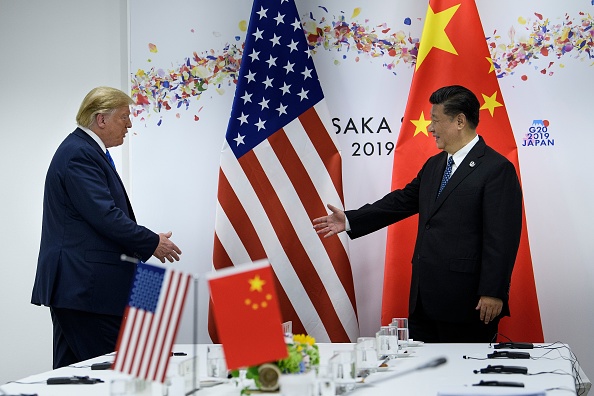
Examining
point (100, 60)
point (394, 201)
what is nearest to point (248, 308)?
point (394, 201)

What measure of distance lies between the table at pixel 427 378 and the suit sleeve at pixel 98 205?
31.1 inches

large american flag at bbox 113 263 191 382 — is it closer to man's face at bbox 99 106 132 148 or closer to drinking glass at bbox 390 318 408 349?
drinking glass at bbox 390 318 408 349

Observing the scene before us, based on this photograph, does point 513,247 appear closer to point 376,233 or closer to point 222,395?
point 376,233

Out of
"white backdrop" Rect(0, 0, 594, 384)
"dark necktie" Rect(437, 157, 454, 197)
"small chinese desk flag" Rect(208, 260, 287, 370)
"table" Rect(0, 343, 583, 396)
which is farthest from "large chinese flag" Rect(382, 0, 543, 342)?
"small chinese desk flag" Rect(208, 260, 287, 370)

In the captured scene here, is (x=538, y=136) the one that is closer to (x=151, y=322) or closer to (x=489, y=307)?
(x=489, y=307)

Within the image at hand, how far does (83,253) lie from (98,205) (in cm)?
23

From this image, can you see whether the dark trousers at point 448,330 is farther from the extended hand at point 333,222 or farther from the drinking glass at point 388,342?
the drinking glass at point 388,342

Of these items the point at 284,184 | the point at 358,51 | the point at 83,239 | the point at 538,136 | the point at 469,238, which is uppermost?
the point at 358,51

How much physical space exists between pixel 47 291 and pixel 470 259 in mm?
1862

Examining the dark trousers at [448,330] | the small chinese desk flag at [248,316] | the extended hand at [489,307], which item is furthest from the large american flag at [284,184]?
the small chinese desk flag at [248,316]

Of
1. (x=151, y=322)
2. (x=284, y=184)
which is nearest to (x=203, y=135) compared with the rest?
(x=284, y=184)

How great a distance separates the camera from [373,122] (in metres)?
4.77

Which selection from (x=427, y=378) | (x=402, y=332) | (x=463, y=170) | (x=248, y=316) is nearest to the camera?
(x=248, y=316)

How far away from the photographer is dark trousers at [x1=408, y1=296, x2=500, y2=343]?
12.5ft
